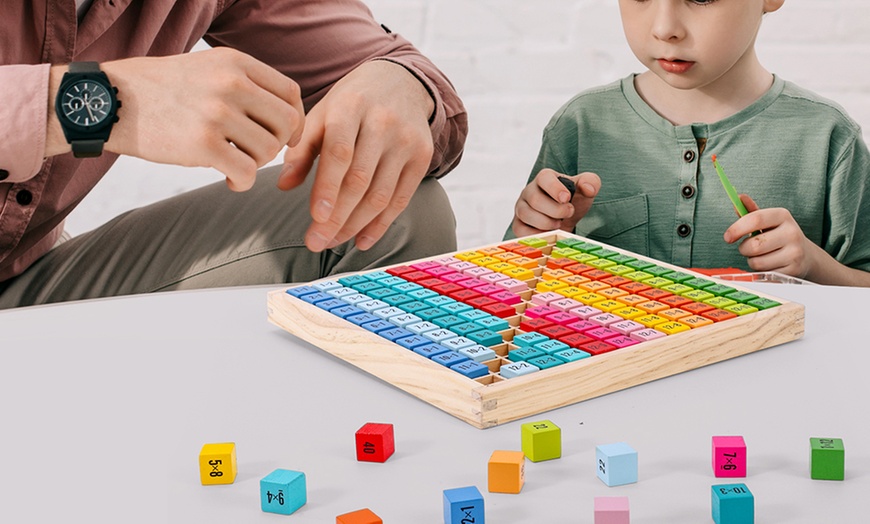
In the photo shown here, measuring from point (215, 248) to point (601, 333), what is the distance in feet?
2.09

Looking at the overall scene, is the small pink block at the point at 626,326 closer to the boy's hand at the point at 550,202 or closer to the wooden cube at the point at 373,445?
the wooden cube at the point at 373,445

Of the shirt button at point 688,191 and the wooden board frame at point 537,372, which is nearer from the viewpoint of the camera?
the wooden board frame at point 537,372

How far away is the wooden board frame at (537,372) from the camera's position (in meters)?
0.60

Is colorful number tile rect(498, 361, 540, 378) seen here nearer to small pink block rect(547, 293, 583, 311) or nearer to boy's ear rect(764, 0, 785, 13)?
small pink block rect(547, 293, 583, 311)

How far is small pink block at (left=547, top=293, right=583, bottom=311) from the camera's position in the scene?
728 millimetres

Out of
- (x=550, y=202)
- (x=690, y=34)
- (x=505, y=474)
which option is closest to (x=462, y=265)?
(x=505, y=474)

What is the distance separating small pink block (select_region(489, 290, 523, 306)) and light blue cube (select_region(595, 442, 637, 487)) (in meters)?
0.24

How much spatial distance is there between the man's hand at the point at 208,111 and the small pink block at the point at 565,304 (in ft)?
0.85

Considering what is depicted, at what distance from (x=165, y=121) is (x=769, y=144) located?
909mm

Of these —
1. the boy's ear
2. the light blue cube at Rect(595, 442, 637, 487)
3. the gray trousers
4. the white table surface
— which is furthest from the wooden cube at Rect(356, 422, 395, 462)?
the boy's ear

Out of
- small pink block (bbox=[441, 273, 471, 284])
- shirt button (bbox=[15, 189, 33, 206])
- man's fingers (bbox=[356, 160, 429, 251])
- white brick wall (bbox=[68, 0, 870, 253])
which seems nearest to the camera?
small pink block (bbox=[441, 273, 471, 284])

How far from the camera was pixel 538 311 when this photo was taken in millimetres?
723

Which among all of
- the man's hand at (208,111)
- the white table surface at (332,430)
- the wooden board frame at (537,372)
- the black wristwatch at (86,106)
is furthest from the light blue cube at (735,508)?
the black wristwatch at (86,106)

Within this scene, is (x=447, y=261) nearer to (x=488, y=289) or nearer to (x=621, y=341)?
(x=488, y=289)
